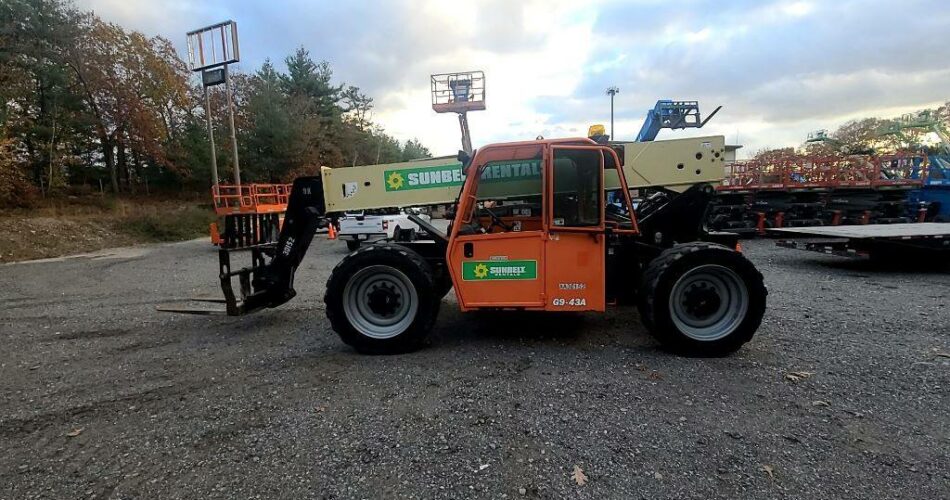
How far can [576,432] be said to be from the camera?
332 centimetres

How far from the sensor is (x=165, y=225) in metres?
22.8

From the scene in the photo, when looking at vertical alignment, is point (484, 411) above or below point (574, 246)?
below

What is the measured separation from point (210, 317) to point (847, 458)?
7223mm

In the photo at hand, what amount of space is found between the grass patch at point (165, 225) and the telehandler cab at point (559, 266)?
70.5ft

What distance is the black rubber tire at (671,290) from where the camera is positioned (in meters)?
4.60

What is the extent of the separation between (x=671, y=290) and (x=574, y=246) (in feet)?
3.32

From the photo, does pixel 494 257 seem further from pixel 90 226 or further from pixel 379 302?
pixel 90 226

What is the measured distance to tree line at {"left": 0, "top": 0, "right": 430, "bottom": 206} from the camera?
22906 millimetres

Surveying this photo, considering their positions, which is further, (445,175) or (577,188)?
(445,175)

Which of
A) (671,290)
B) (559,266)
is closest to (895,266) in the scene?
(671,290)

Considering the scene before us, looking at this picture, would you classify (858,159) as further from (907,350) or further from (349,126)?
(349,126)

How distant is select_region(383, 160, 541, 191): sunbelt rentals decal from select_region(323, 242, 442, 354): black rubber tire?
80 cm

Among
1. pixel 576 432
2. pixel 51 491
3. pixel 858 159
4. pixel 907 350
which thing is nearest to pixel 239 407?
pixel 51 491

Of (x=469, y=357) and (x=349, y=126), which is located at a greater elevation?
(x=349, y=126)
